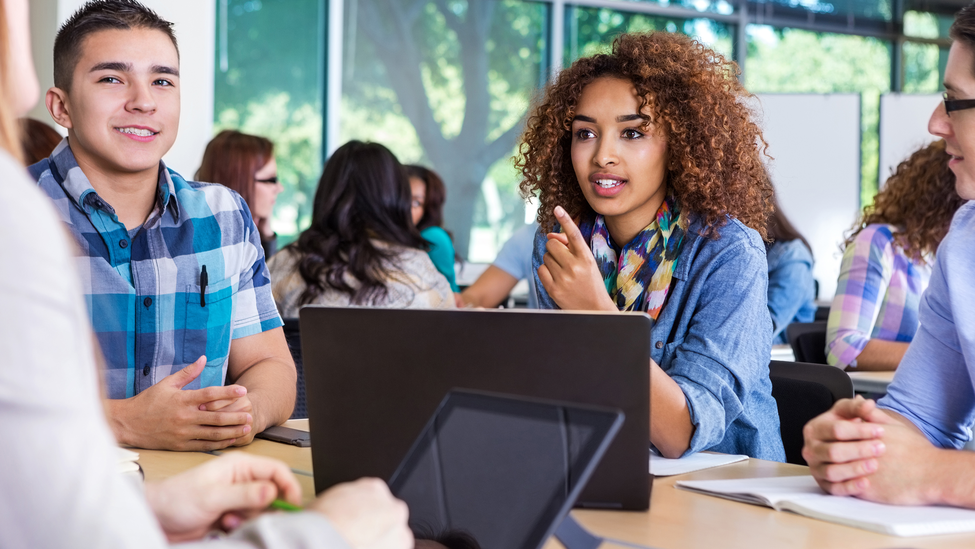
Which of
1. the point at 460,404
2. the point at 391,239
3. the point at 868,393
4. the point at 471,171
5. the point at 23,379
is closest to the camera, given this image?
the point at 23,379

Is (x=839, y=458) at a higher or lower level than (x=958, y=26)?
lower

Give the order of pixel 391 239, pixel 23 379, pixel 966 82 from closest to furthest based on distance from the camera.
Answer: pixel 23 379 < pixel 966 82 < pixel 391 239

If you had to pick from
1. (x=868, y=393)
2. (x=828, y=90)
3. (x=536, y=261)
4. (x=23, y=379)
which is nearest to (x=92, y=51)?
(x=536, y=261)

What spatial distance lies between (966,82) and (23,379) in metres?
1.43

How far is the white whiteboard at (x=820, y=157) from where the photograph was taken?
6793 millimetres

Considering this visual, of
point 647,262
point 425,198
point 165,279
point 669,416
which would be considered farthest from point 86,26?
point 425,198

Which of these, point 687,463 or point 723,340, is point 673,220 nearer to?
point 723,340

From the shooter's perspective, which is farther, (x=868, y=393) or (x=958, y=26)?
(x=868, y=393)

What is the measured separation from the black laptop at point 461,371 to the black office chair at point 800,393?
2.38 ft

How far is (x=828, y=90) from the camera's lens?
7.59 m

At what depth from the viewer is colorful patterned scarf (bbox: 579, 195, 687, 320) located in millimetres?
1661

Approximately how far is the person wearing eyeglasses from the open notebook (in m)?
2.86

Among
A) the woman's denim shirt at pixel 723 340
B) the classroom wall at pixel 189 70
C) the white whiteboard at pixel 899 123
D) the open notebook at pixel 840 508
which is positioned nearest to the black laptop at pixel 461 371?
the open notebook at pixel 840 508

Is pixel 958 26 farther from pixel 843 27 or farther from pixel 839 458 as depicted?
pixel 843 27
